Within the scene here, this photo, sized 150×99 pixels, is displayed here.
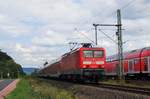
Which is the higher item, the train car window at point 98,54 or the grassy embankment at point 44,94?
the train car window at point 98,54

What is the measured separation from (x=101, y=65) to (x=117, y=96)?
2116 centimetres

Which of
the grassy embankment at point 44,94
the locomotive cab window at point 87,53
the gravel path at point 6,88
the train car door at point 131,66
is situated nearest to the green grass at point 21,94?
the grassy embankment at point 44,94

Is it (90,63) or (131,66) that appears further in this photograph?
(131,66)

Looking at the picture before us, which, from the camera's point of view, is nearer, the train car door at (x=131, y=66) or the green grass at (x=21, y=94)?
the green grass at (x=21, y=94)

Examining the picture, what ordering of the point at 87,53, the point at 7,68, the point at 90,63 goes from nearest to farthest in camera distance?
the point at 90,63 → the point at 87,53 → the point at 7,68

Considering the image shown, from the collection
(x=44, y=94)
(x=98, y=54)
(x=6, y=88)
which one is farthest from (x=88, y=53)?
(x=44, y=94)

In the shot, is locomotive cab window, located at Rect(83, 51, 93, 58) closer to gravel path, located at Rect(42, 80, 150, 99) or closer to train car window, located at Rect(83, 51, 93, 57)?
train car window, located at Rect(83, 51, 93, 57)

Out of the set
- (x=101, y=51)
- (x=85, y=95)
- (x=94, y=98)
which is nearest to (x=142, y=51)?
(x=101, y=51)

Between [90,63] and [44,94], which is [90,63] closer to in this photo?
[90,63]

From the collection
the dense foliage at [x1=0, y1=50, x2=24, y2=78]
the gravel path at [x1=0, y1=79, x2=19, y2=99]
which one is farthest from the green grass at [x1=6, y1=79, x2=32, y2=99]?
the dense foliage at [x1=0, y1=50, x2=24, y2=78]

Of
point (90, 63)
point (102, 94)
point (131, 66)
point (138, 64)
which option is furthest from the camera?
point (131, 66)

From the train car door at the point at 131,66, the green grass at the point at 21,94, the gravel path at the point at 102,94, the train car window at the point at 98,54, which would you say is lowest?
the green grass at the point at 21,94

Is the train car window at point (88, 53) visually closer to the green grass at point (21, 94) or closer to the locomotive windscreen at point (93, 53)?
the locomotive windscreen at point (93, 53)

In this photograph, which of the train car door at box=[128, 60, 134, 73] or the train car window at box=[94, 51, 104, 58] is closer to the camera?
the train car window at box=[94, 51, 104, 58]
